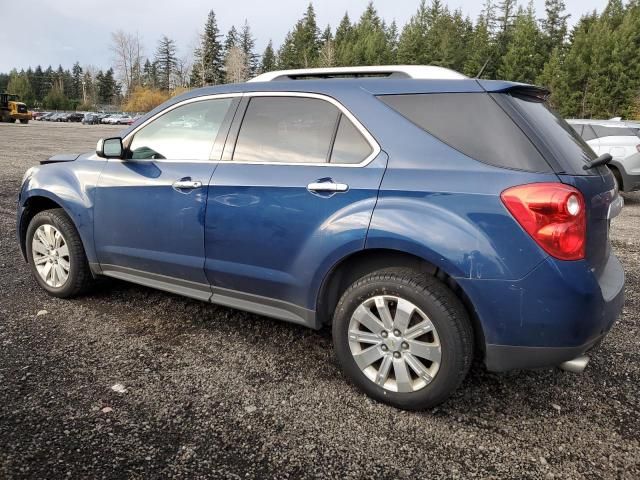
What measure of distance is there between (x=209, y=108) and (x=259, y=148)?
0.60m

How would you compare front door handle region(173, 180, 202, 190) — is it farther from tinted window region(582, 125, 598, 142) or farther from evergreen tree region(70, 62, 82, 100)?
evergreen tree region(70, 62, 82, 100)

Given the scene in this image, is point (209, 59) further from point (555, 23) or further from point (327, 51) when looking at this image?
point (555, 23)

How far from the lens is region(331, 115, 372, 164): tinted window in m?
2.84

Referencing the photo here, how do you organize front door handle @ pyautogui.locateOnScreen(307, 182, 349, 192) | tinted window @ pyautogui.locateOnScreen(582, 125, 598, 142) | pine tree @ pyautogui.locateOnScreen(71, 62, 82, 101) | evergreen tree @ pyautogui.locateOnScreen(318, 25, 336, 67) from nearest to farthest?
front door handle @ pyautogui.locateOnScreen(307, 182, 349, 192), tinted window @ pyautogui.locateOnScreen(582, 125, 598, 142), evergreen tree @ pyautogui.locateOnScreen(318, 25, 336, 67), pine tree @ pyautogui.locateOnScreen(71, 62, 82, 101)

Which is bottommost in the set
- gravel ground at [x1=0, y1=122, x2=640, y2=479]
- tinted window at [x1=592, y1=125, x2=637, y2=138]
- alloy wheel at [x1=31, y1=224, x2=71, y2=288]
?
gravel ground at [x1=0, y1=122, x2=640, y2=479]

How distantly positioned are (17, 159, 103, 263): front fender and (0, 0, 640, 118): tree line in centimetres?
4409

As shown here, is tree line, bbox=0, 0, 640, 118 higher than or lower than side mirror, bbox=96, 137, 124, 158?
higher

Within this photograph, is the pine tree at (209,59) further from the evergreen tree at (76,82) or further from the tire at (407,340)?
the tire at (407,340)

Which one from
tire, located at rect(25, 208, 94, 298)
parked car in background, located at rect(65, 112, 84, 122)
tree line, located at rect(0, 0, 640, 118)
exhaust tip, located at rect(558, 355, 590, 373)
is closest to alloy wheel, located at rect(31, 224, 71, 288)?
tire, located at rect(25, 208, 94, 298)

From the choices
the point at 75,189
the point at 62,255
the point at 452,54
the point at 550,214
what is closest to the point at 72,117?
the point at 452,54

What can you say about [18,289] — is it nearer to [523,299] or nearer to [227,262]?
[227,262]

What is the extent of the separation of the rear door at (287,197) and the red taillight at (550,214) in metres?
Result: 0.73

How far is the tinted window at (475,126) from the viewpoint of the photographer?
2.47m

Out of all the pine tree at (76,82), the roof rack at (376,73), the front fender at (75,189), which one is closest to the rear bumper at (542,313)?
the roof rack at (376,73)
